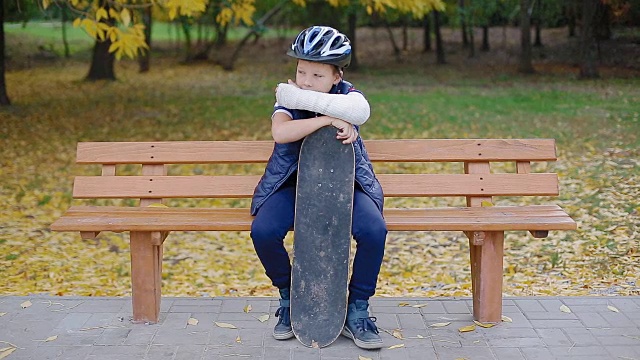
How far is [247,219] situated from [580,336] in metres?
1.78

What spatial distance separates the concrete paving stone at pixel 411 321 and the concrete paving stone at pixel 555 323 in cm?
59

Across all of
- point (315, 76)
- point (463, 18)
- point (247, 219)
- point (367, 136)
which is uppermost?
point (315, 76)

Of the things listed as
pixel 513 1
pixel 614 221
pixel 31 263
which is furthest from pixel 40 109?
pixel 513 1

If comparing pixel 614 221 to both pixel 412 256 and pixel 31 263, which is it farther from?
pixel 31 263

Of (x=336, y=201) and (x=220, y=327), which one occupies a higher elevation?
(x=336, y=201)

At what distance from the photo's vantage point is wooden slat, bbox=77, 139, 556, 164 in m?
4.79

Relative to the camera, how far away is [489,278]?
14.9 feet

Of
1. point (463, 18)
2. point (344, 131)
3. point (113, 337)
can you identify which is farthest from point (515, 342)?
point (463, 18)

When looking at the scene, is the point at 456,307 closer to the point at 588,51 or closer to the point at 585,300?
the point at 585,300

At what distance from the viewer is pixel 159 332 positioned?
445 centimetres

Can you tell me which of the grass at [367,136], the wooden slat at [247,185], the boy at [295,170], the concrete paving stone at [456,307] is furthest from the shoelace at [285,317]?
the grass at [367,136]

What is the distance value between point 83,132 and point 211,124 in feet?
7.23

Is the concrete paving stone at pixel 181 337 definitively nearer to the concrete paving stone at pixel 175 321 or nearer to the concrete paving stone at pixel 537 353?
the concrete paving stone at pixel 175 321

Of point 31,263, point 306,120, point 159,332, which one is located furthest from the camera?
point 31,263
